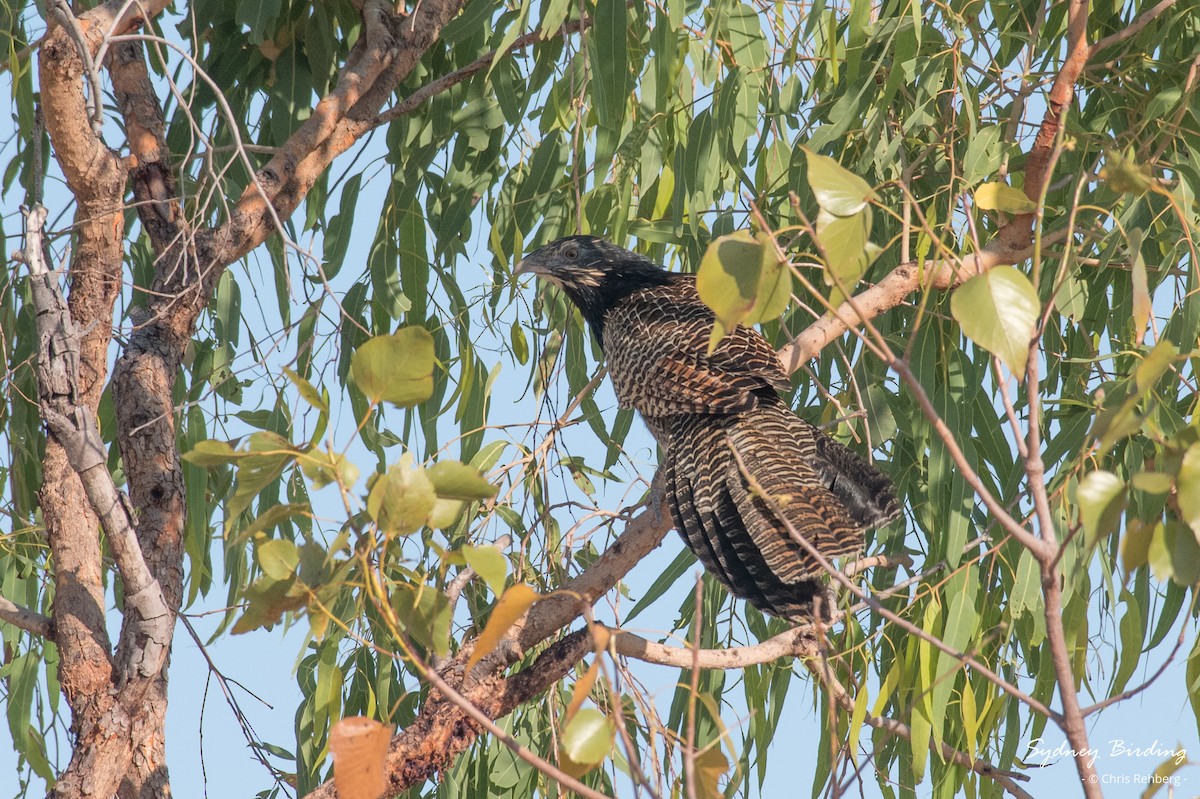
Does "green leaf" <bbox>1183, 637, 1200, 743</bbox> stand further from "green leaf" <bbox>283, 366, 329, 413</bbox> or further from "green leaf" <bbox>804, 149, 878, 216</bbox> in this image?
"green leaf" <bbox>283, 366, 329, 413</bbox>

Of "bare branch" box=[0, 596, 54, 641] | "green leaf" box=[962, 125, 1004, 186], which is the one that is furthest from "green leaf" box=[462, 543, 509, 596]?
"green leaf" box=[962, 125, 1004, 186]

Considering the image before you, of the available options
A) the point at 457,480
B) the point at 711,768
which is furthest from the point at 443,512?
the point at 711,768

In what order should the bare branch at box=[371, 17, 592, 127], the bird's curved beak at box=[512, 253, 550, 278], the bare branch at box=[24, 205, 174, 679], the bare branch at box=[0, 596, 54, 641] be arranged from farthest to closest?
the bird's curved beak at box=[512, 253, 550, 278]
the bare branch at box=[371, 17, 592, 127]
the bare branch at box=[0, 596, 54, 641]
the bare branch at box=[24, 205, 174, 679]

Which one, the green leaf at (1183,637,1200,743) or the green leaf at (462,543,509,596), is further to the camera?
the green leaf at (1183,637,1200,743)

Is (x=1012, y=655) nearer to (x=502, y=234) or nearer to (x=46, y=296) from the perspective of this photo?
(x=502, y=234)

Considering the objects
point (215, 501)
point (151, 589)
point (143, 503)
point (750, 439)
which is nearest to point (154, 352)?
point (143, 503)

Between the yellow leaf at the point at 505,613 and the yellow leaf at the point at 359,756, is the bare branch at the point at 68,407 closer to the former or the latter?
the yellow leaf at the point at 359,756

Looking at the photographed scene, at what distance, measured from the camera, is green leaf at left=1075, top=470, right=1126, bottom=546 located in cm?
127

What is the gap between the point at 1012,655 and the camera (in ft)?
11.2

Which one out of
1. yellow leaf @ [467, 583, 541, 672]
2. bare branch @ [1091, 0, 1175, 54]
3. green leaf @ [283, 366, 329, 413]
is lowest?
yellow leaf @ [467, 583, 541, 672]

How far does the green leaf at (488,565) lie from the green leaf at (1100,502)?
0.61 meters

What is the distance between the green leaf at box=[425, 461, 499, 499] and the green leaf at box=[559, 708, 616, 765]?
274 mm

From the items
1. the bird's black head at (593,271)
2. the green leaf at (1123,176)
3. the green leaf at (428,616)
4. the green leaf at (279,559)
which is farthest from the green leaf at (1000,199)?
the bird's black head at (593,271)

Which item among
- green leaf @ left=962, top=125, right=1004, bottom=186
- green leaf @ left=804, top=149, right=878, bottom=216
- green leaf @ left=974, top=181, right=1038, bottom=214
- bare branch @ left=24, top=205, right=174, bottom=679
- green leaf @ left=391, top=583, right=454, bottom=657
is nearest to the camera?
green leaf @ left=804, top=149, right=878, bottom=216
